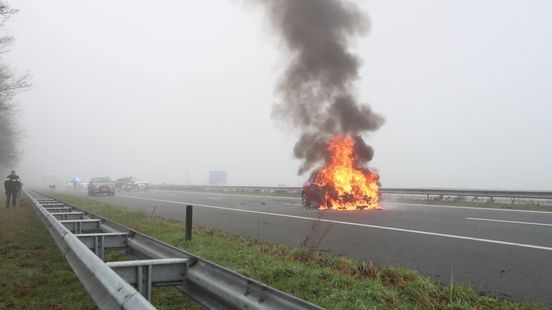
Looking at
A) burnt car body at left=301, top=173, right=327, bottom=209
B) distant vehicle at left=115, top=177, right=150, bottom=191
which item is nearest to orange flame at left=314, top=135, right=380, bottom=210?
burnt car body at left=301, top=173, right=327, bottom=209

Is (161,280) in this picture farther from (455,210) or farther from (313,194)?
(455,210)

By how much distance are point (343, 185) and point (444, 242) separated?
876cm

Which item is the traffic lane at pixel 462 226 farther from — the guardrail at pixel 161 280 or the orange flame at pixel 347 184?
the guardrail at pixel 161 280

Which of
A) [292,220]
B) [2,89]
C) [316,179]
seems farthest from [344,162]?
[2,89]

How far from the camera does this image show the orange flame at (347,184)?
17469 mm

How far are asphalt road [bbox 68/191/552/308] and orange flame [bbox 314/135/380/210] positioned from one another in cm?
264

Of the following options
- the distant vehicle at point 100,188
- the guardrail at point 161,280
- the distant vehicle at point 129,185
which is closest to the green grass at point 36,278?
the guardrail at point 161,280

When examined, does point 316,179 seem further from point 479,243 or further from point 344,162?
point 479,243

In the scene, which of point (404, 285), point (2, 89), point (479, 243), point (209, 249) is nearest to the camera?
point (404, 285)

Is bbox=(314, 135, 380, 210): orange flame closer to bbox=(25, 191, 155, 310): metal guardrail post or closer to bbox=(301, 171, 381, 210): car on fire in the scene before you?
bbox=(301, 171, 381, 210): car on fire

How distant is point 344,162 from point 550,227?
829cm

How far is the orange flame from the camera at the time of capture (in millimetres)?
17469

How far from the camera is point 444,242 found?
29.3 ft

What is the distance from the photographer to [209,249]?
26.2ft
